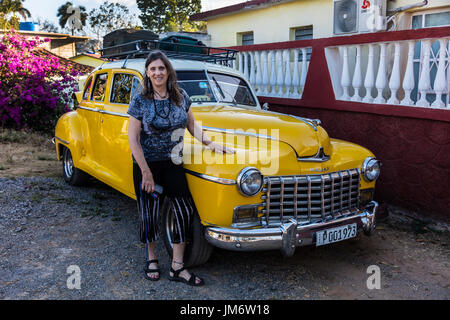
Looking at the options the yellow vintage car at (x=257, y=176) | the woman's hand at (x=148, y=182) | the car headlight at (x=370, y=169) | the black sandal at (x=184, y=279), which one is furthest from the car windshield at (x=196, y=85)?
the black sandal at (x=184, y=279)

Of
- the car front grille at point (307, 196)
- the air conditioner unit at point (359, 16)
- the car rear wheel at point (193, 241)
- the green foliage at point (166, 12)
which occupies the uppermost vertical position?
the green foliage at point (166, 12)

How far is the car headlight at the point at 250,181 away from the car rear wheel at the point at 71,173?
357cm

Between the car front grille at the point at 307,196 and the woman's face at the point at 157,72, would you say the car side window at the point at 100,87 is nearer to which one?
the woman's face at the point at 157,72

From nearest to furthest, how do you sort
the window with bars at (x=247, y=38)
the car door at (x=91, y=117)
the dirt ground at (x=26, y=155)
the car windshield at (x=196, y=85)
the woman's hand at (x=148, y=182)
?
the woman's hand at (x=148, y=182)
the car windshield at (x=196, y=85)
the car door at (x=91, y=117)
the dirt ground at (x=26, y=155)
the window with bars at (x=247, y=38)

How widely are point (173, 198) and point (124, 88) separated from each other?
1.97m

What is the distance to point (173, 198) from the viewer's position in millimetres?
3506

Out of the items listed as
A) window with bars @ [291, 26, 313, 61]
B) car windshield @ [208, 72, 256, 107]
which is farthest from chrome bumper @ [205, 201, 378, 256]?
window with bars @ [291, 26, 313, 61]

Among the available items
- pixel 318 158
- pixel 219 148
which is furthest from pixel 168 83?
pixel 318 158

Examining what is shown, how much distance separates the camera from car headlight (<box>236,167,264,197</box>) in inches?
128

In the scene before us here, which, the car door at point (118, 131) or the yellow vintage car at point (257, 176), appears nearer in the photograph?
the yellow vintage car at point (257, 176)

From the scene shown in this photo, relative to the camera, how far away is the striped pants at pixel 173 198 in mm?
3473

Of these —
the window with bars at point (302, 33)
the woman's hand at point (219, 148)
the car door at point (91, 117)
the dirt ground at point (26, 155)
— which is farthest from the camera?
the window with bars at point (302, 33)
